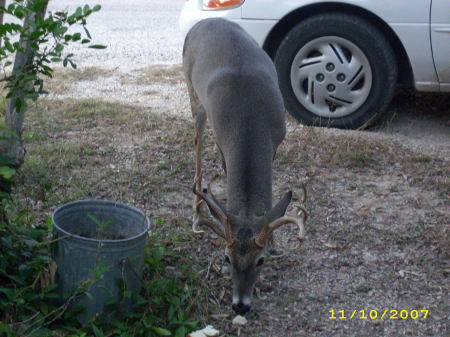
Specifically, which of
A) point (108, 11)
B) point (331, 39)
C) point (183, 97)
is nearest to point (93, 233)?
point (331, 39)

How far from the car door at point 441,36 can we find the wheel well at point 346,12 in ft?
1.00

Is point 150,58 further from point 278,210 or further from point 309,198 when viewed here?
point 278,210

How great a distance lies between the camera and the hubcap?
7.33 meters

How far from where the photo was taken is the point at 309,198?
6207 millimetres

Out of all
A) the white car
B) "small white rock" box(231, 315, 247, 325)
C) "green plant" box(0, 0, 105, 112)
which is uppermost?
"green plant" box(0, 0, 105, 112)

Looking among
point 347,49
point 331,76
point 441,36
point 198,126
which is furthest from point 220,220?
point 441,36

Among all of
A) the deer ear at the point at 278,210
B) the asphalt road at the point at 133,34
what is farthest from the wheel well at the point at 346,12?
the deer ear at the point at 278,210

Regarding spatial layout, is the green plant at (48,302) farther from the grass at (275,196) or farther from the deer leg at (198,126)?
the deer leg at (198,126)

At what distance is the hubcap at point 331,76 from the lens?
7.33 meters

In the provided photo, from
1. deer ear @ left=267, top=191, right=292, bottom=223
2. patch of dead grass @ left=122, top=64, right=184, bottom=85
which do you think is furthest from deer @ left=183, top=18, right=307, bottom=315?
patch of dead grass @ left=122, top=64, right=184, bottom=85

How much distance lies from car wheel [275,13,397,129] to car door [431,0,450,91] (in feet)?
1.42

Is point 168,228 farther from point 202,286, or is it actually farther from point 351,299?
point 351,299

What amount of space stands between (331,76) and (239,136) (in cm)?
247

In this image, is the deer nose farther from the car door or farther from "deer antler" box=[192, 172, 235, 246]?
the car door
